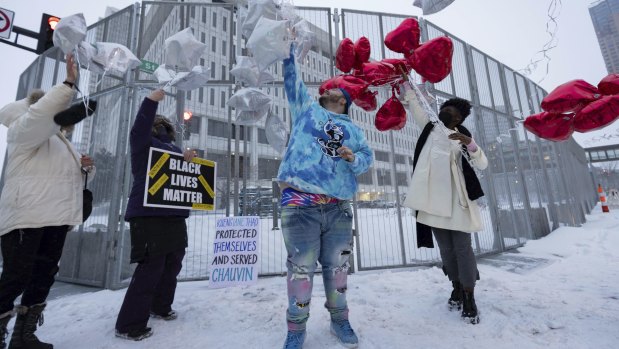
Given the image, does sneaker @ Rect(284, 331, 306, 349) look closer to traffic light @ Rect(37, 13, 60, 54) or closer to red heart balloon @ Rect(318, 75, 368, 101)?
red heart balloon @ Rect(318, 75, 368, 101)

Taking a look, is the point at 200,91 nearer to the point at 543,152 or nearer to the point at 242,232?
the point at 242,232

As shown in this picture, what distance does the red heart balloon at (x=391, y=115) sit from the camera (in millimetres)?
2742

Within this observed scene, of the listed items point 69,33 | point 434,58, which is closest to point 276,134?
point 434,58

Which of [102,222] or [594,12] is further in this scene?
[102,222]

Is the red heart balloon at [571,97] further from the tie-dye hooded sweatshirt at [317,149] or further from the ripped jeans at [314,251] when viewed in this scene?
the ripped jeans at [314,251]

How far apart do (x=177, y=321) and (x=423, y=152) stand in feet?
8.26

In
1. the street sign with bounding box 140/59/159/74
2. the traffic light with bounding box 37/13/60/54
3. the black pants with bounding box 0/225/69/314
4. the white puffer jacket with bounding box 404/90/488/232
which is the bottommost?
the black pants with bounding box 0/225/69/314

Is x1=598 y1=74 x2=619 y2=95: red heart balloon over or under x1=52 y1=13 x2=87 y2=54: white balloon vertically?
under

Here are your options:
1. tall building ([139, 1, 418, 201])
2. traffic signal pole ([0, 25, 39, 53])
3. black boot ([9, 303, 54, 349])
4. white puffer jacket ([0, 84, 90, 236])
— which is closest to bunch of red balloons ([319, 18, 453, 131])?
tall building ([139, 1, 418, 201])

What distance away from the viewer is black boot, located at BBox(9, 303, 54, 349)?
1833 mm

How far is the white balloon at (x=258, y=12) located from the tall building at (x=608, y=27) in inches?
99.4

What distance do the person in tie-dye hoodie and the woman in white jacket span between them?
0.75m

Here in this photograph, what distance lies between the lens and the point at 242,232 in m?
3.77

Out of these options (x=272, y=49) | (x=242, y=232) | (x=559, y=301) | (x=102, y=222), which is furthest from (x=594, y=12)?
(x=102, y=222)
